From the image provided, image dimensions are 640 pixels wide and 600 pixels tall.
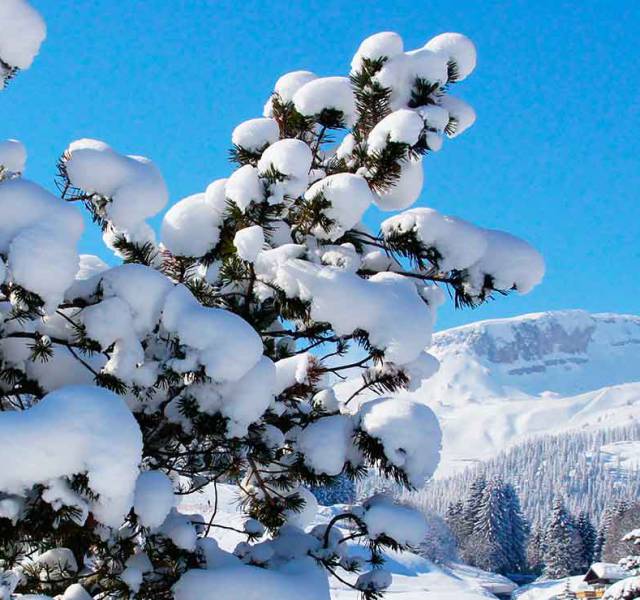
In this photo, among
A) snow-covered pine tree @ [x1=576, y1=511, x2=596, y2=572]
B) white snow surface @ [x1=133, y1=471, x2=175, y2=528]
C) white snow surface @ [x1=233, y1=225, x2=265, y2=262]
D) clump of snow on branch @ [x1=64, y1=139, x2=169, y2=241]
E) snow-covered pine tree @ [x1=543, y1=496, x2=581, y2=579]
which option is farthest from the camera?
snow-covered pine tree @ [x1=576, y1=511, x2=596, y2=572]

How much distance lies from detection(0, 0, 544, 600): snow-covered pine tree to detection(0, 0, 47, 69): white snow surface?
24 millimetres

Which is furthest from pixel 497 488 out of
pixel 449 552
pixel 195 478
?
pixel 195 478

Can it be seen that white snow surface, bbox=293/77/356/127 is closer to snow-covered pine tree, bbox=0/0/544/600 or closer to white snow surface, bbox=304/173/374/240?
snow-covered pine tree, bbox=0/0/544/600

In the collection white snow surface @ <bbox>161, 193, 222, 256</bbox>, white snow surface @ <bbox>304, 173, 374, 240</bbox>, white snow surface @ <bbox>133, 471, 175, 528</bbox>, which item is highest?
white snow surface @ <bbox>304, 173, 374, 240</bbox>

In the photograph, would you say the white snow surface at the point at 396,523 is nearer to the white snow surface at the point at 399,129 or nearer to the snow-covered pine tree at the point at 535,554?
the white snow surface at the point at 399,129

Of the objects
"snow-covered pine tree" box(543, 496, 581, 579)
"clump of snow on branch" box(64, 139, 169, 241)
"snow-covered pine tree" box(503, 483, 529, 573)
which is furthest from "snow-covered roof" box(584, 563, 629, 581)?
"clump of snow on branch" box(64, 139, 169, 241)

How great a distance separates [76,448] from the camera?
2.69 metres

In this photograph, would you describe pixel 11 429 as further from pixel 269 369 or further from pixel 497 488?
pixel 497 488

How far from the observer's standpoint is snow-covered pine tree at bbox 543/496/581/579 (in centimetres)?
6138

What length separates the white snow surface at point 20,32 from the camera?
3119 millimetres

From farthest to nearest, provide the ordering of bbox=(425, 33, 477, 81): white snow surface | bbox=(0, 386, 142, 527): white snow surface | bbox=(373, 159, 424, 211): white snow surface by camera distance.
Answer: bbox=(425, 33, 477, 81): white snow surface < bbox=(373, 159, 424, 211): white snow surface < bbox=(0, 386, 142, 527): white snow surface

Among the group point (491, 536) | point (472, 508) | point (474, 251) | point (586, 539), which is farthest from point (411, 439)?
point (472, 508)

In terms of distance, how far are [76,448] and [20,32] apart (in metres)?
1.83

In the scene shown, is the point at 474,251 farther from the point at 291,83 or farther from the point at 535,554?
the point at 535,554
